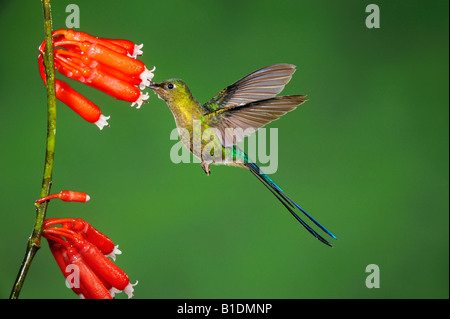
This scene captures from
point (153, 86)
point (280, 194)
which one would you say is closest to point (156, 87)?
point (153, 86)

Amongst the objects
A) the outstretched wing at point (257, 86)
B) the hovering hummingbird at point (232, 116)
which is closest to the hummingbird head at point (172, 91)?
the hovering hummingbird at point (232, 116)

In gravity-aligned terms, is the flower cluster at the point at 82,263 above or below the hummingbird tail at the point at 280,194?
below

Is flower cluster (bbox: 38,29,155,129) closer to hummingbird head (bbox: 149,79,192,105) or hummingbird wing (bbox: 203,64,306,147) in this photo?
hummingbird head (bbox: 149,79,192,105)

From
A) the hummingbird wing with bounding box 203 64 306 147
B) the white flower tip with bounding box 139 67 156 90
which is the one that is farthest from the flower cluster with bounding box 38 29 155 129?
the hummingbird wing with bounding box 203 64 306 147

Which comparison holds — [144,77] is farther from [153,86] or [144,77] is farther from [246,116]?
[246,116]

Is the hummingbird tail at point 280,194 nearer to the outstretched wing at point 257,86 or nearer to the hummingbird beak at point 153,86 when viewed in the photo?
the outstretched wing at point 257,86
